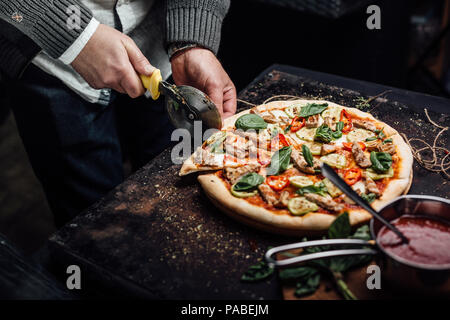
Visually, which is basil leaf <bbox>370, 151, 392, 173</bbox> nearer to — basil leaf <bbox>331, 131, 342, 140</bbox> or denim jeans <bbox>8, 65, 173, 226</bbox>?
basil leaf <bbox>331, 131, 342, 140</bbox>

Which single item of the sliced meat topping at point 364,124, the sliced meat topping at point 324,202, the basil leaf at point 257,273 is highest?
the sliced meat topping at point 364,124

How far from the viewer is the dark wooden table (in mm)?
1601

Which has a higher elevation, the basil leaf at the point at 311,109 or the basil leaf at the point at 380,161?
the basil leaf at the point at 311,109

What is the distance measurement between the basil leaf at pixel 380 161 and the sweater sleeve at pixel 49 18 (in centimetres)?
151

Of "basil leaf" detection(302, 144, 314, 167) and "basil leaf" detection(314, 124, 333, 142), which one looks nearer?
"basil leaf" detection(302, 144, 314, 167)

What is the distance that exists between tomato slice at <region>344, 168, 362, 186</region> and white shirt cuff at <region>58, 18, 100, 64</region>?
54.7 inches

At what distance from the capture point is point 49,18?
200 centimetres

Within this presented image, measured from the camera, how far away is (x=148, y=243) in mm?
1771

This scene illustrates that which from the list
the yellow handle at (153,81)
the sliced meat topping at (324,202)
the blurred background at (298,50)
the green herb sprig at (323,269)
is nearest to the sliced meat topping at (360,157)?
the sliced meat topping at (324,202)

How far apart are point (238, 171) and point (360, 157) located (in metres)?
0.58

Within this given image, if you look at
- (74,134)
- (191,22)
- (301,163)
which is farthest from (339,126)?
(74,134)

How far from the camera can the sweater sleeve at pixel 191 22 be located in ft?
7.66

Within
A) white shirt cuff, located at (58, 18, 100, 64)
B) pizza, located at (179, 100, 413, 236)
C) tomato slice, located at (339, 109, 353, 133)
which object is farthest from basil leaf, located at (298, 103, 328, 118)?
white shirt cuff, located at (58, 18, 100, 64)

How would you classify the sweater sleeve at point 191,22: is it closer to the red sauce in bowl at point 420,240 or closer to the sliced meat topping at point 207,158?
the sliced meat topping at point 207,158
